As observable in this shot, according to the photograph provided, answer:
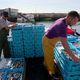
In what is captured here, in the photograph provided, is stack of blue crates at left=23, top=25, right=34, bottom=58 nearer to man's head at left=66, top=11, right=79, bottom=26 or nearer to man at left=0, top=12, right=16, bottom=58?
man at left=0, top=12, right=16, bottom=58

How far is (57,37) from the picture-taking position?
4.78m

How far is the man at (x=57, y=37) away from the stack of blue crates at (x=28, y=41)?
1.76 meters

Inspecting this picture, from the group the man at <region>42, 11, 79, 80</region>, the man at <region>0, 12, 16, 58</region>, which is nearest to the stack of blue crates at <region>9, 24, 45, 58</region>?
the man at <region>0, 12, 16, 58</region>

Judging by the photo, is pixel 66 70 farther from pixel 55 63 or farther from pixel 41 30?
pixel 41 30

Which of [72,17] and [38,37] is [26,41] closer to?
[38,37]

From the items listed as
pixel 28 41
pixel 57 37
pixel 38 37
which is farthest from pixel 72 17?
pixel 28 41

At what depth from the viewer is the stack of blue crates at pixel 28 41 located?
705 cm

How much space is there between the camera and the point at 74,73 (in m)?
4.23

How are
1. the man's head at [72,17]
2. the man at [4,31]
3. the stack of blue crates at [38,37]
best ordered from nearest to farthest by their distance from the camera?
the man's head at [72,17], the man at [4,31], the stack of blue crates at [38,37]

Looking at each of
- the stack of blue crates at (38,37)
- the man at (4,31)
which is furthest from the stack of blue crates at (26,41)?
the man at (4,31)

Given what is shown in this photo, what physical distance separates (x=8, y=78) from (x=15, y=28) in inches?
94.8

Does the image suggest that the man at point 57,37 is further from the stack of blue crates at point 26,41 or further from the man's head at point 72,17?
the stack of blue crates at point 26,41

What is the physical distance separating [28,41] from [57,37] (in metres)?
2.53

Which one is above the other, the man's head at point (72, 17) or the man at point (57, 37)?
the man's head at point (72, 17)
